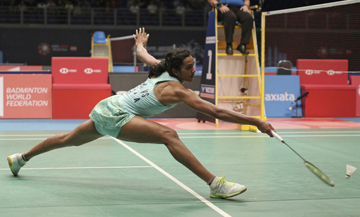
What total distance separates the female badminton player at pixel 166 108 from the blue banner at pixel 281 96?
25.8 feet

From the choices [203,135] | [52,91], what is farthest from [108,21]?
[203,135]

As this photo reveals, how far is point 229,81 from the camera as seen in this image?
33.7 ft

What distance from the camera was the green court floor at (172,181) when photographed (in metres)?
3.73

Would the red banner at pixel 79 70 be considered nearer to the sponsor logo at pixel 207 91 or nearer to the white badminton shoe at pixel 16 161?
the sponsor logo at pixel 207 91

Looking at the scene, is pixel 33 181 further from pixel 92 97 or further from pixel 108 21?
pixel 108 21

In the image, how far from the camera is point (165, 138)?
3.96 metres

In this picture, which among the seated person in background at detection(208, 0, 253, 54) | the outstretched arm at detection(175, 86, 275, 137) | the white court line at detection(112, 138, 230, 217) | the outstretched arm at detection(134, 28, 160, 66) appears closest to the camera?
the white court line at detection(112, 138, 230, 217)

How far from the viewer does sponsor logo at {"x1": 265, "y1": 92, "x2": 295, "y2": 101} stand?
1163cm

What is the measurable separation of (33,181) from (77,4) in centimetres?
2551

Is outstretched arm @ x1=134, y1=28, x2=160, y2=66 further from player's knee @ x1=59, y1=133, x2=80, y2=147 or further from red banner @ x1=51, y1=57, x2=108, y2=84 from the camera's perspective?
red banner @ x1=51, y1=57, x2=108, y2=84

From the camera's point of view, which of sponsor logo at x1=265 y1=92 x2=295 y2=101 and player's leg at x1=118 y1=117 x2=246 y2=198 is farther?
sponsor logo at x1=265 y1=92 x2=295 y2=101

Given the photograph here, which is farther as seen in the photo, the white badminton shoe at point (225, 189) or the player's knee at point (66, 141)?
Result: the player's knee at point (66, 141)

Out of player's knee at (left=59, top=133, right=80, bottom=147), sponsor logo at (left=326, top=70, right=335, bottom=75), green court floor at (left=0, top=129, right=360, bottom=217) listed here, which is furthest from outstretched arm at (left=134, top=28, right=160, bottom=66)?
→ sponsor logo at (left=326, top=70, right=335, bottom=75)

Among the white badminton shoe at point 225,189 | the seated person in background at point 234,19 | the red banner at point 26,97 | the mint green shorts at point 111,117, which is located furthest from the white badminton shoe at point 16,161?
the red banner at point 26,97
